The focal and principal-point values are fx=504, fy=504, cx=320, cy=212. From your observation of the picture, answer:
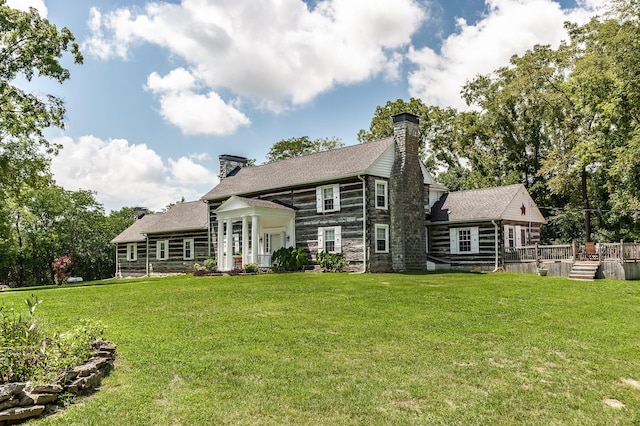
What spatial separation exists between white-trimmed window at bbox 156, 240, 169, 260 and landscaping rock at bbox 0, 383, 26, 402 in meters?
32.8

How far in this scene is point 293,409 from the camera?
6.41 m

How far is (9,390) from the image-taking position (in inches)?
231

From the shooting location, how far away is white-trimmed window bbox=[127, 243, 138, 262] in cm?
A: 4119

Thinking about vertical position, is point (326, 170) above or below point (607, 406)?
above

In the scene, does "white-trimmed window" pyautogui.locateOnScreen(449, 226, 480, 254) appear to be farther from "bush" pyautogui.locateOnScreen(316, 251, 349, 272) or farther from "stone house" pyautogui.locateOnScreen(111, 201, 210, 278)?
"stone house" pyautogui.locateOnScreen(111, 201, 210, 278)

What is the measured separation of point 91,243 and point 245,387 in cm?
4502

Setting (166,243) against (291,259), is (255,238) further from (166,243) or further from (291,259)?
(166,243)

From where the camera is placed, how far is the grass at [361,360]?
21.1 ft

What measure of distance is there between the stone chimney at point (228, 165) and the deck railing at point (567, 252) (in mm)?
19450

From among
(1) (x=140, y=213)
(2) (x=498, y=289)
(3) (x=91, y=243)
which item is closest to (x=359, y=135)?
(1) (x=140, y=213)

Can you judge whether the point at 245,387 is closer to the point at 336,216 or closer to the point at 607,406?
the point at 607,406

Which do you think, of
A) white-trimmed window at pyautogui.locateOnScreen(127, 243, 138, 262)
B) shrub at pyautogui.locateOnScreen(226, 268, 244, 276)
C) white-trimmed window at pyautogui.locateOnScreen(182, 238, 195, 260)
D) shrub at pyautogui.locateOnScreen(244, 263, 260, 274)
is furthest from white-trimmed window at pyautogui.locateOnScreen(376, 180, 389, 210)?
Result: white-trimmed window at pyautogui.locateOnScreen(127, 243, 138, 262)

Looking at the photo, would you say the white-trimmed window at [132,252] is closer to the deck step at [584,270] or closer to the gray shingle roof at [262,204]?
the gray shingle roof at [262,204]

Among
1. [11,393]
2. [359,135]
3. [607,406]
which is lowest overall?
[607,406]
